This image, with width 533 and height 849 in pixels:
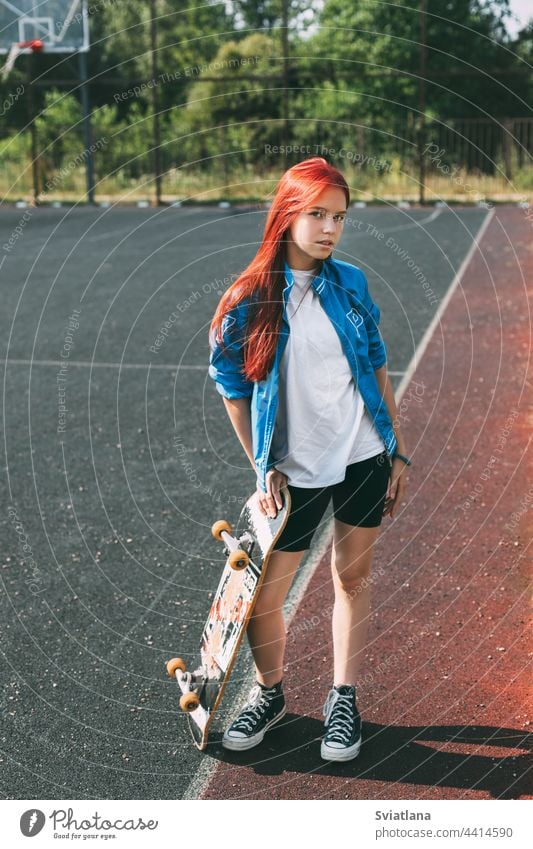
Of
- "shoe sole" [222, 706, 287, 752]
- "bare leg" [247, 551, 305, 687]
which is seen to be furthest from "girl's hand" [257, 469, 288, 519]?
"shoe sole" [222, 706, 287, 752]

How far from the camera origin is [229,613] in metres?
3.84

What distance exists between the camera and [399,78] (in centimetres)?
2542

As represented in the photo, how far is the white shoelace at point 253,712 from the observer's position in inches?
149

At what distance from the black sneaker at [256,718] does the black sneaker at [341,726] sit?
179mm

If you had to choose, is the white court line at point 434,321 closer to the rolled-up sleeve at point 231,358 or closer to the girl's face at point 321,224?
the rolled-up sleeve at point 231,358

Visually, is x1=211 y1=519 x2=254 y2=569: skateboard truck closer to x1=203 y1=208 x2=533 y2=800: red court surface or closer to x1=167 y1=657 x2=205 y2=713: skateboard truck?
x1=167 y1=657 x2=205 y2=713: skateboard truck

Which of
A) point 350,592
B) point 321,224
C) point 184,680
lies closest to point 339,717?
point 350,592

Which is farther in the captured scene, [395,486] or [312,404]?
[395,486]

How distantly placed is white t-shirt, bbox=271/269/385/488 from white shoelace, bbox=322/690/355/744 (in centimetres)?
81

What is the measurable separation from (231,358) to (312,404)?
299 millimetres

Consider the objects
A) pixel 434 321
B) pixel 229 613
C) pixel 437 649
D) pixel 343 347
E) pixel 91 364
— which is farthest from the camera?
pixel 434 321

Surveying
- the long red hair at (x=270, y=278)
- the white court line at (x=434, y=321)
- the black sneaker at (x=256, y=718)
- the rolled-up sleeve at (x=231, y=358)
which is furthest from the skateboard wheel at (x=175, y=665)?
the white court line at (x=434, y=321)

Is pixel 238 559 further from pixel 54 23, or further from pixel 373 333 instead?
pixel 54 23
